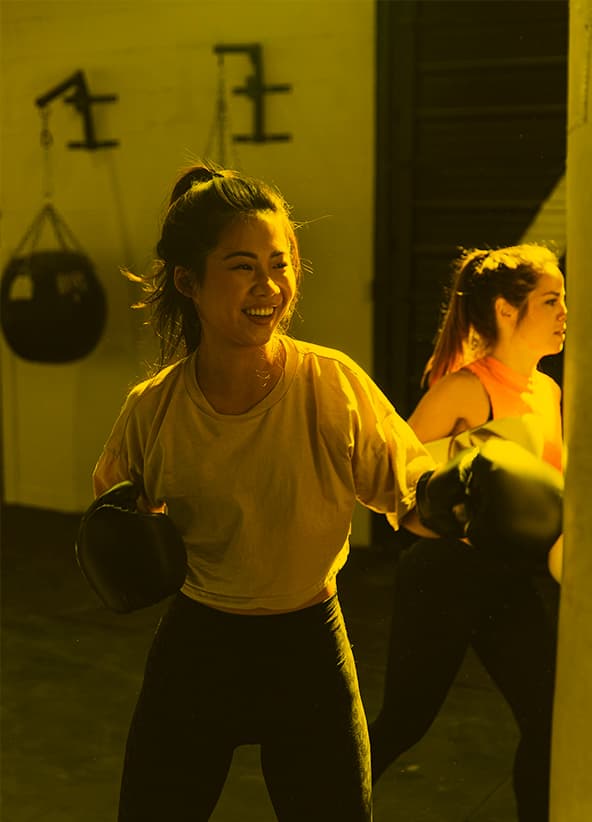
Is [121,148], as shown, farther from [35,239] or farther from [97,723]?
[97,723]

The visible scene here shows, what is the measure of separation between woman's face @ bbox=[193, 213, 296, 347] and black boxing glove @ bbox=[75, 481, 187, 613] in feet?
0.84

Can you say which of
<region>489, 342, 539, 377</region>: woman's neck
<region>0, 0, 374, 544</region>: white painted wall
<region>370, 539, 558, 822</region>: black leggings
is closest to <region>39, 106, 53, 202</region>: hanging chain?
<region>0, 0, 374, 544</region>: white painted wall

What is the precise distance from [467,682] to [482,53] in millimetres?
2206

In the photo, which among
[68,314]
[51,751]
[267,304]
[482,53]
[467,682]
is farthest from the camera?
[68,314]

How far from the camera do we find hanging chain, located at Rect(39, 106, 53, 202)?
504 cm

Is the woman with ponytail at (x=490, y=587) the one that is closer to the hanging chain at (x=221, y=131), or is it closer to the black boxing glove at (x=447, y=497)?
the black boxing glove at (x=447, y=497)

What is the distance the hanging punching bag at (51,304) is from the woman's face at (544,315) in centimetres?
303

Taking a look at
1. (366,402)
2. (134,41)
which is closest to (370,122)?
(134,41)

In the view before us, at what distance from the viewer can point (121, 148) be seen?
194 inches

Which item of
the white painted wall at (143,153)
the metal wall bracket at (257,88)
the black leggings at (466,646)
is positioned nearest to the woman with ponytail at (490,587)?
the black leggings at (466,646)

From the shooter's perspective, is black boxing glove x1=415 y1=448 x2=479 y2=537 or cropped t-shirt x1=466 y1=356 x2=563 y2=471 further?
cropped t-shirt x1=466 y1=356 x2=563 y2=471

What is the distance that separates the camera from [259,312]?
1.46 metres

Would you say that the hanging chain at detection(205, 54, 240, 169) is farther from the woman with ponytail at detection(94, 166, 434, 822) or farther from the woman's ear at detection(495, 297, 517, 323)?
the woman with ponytail at detection(94, 166, 434, 822)

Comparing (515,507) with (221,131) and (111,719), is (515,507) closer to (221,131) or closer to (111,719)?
(111,719)
